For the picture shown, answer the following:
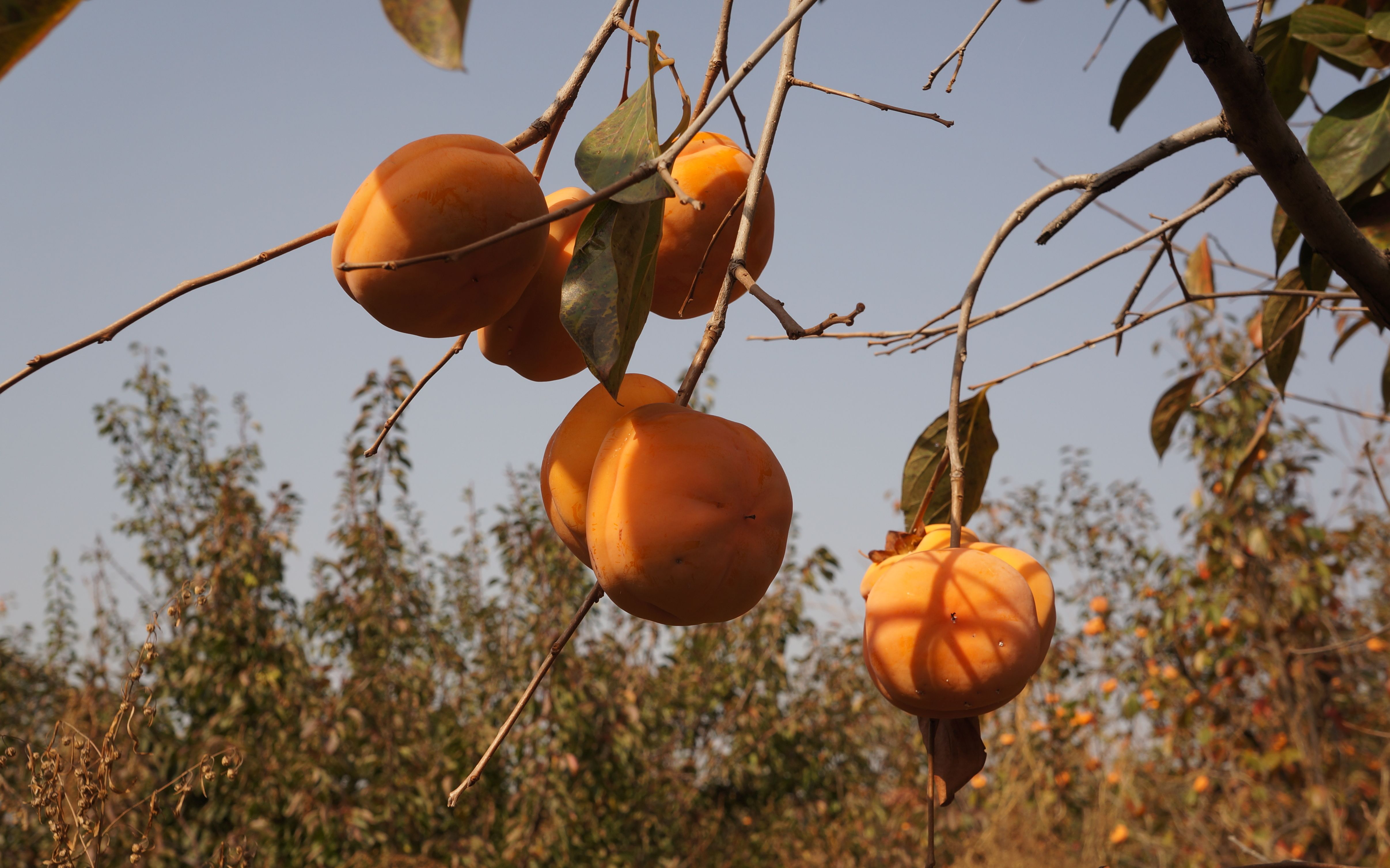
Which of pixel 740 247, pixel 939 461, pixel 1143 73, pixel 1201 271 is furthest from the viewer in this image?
pixel 1201 271

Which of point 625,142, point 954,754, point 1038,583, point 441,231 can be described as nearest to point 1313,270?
point 1038,583

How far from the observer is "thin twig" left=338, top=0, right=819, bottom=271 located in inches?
18.9

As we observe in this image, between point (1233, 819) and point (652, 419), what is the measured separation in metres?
4.02

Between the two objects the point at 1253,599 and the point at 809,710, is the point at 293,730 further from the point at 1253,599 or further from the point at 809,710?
the point at 1253,599

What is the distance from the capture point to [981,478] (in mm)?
1040

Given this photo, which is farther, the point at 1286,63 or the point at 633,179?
the point at 1286,63

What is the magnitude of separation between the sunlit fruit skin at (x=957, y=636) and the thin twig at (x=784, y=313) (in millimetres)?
196

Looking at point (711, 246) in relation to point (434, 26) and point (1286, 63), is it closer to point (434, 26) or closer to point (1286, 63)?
point (434, 26)

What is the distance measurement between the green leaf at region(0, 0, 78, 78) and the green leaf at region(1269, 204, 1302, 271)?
4.15 feet

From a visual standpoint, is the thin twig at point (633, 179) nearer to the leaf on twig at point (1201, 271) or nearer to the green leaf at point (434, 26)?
the green leaf at point (434, 26)

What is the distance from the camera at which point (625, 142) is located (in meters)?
0.64

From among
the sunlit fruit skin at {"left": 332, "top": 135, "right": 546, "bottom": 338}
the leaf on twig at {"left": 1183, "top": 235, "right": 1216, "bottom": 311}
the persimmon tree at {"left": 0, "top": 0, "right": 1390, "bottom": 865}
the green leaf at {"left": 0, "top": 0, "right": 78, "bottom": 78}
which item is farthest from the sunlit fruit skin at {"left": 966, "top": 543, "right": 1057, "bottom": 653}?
the leaf on twig at {"left": 1183, "top": 235, "right": 1216, "bottom": 311}

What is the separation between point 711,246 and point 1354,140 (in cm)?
78

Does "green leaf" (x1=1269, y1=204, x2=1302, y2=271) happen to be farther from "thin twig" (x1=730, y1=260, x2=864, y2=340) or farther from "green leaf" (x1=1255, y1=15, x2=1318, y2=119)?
"thin twig" (x1=730, y1=260, x2=864, y2=340)
